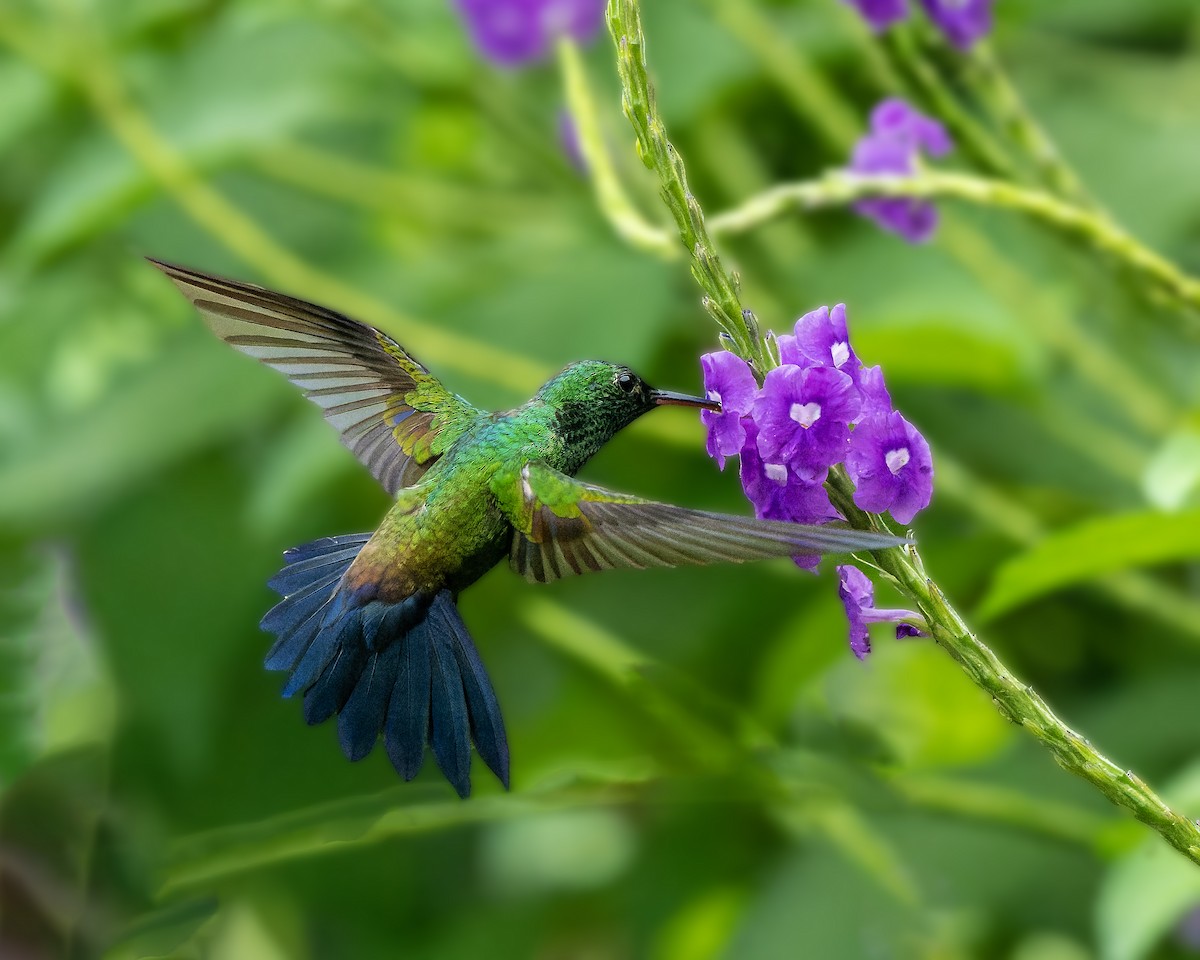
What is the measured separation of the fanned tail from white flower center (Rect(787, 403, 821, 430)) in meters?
0.35

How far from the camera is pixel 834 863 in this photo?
69.6 inches

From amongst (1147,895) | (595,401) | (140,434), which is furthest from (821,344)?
(140,434)

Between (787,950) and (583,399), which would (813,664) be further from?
(583,399)

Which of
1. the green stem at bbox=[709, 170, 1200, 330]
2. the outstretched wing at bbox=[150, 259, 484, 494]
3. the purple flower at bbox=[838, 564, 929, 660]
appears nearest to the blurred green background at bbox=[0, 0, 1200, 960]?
the green stem at bbox=[709, 170, 1200, 330]

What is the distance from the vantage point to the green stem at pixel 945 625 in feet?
2.44

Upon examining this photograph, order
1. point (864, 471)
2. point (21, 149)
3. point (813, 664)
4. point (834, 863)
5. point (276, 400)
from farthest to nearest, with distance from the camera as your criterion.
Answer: point (21, 149) < point (276, 400) < point (834, 863) < point (813, 664) < point (864, 471)

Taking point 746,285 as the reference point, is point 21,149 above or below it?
above

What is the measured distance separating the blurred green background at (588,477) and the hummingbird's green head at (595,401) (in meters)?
0.27

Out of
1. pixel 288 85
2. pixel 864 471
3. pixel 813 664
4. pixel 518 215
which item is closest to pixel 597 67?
pixel 518 215

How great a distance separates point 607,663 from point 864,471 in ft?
3.49

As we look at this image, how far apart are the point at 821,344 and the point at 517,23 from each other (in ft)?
4.56

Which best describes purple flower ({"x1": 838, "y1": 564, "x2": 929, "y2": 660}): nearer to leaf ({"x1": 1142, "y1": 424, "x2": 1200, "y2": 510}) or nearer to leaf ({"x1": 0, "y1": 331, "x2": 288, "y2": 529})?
leaf ({"x1": 1142, "y1": 424, "x2": 1200, "y2": 510})

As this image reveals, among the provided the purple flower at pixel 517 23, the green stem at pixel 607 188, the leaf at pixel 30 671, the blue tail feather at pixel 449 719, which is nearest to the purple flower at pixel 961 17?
the green stem at pixel 607 188

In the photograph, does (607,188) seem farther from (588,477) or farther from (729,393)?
(588,477)
